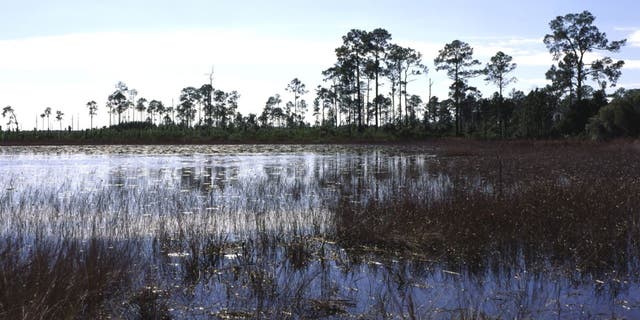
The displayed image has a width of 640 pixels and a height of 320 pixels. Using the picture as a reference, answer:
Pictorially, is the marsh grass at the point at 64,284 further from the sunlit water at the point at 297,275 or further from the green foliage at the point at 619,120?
the green foliage at the point at 619,120

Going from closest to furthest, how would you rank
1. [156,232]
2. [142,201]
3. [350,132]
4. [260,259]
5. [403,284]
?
[403,284]
[260,259]
[156,232]
[142,201]
[350,132]

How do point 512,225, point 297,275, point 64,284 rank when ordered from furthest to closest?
point 512,225 < point 297,275 < point 64,284

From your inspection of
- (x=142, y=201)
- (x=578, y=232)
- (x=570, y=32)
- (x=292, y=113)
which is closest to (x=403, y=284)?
(x=578, y=232)

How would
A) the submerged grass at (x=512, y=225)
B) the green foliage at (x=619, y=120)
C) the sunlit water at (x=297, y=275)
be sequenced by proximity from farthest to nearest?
the green foliage at (x=619, y=120)
the submerged grass at (x=512, y=225)
the sunlit water at (x=297, y=275)

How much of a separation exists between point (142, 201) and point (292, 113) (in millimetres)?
95746

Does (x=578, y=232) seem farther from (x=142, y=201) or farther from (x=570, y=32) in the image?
(x=570, y=32)

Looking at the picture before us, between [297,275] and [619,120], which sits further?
[619,120]

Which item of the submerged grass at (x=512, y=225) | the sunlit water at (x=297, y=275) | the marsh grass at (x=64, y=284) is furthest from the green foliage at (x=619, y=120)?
the marsh grass at (x=64, y=284)

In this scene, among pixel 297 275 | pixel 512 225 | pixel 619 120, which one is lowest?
pixel 297 275

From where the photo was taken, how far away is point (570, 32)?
53.5m

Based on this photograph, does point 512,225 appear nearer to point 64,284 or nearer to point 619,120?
point 64,284

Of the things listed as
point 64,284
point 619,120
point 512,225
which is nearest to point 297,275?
point 64,284

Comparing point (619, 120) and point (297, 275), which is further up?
point (619, 120)

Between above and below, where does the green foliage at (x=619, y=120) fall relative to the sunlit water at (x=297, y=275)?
above
